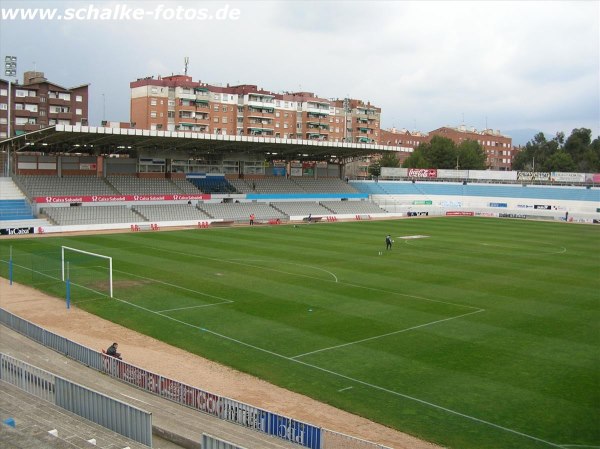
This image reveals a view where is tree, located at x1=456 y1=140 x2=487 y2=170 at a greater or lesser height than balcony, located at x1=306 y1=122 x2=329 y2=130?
lesser

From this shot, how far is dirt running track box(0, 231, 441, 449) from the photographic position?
14562mm

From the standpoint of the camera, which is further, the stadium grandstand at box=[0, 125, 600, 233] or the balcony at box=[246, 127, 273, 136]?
the balcony at box=[246, 127, 273, 136]

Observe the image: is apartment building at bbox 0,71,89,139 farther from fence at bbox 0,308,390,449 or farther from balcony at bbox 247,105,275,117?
fence at bbox 0,308,390,449

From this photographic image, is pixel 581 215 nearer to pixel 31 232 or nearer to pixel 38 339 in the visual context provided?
pixel 31 232

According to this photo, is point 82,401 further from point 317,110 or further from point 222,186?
point 317,110

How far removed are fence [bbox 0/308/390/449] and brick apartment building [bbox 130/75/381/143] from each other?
3488 inches

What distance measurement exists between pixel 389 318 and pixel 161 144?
51382 millimetres

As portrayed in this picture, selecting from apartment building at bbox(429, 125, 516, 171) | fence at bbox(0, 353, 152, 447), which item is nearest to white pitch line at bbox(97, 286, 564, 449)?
fence at bbox(0, 353, 152, 447)

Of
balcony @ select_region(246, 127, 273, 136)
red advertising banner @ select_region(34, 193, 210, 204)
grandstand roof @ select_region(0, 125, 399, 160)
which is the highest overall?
balcony @ select_region(246, 127, 273, 136)

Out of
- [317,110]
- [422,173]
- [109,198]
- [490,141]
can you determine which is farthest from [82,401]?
[490,141]

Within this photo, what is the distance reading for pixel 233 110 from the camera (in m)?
113

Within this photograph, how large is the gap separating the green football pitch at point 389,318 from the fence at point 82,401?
6031 mm

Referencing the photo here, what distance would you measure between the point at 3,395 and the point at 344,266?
25.5 meters

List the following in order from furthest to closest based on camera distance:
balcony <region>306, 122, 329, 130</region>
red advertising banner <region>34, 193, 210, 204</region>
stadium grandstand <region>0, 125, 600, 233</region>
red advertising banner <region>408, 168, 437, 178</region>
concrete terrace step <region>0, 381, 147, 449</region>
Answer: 1. balcony <region>306, 122, 329, 130</region>
2. red advertising banner <region>408, 168, 437, 178</region>
3. stadium grandstand <region>0, 125, 600, 233</region>
4. red advertising banner <region>34, 193, 210, 204</region>
5. concrete terrace step <region>0, 381, 147, 449</region>
